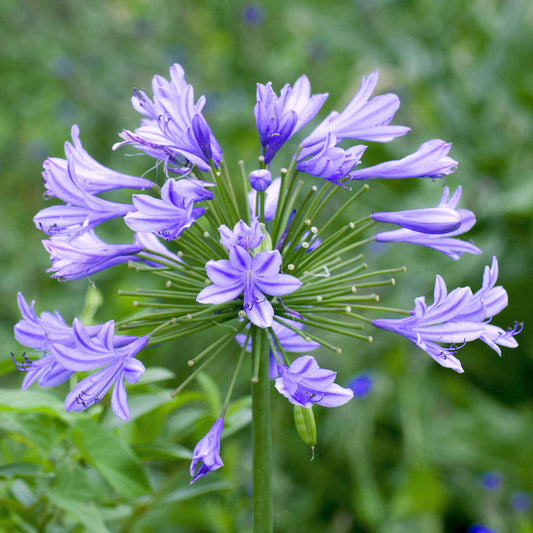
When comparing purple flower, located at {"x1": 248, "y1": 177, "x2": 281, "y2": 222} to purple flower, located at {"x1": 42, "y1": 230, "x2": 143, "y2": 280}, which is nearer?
purple flower, located at {"x1": 42, "y1": 230, "x2": 143, "y2": 280}

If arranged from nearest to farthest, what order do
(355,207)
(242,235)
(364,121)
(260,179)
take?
(242,235) < (260,179) < (364,121) < (355,207)

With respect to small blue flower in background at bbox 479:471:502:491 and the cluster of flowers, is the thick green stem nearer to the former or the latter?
A: the cluster of flowers

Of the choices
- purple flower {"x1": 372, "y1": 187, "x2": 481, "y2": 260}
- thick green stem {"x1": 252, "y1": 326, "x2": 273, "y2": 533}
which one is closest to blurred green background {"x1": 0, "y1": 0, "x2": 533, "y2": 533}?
thick green stem {"x1": 252, "y1": 326, "x2": 273, "y2": 533}

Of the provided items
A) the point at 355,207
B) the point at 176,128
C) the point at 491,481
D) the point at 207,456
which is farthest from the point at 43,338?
the point at 355,207

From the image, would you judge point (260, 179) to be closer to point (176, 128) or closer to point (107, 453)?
point (176, 128)

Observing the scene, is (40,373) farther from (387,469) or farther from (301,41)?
(301,41)

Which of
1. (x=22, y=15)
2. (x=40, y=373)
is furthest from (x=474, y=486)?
(x=22, y=15)

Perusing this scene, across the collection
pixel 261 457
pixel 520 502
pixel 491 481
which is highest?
pixel 261 457
